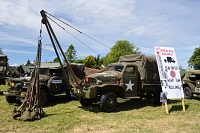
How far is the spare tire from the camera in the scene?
9070mm

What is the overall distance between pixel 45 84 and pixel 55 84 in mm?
432

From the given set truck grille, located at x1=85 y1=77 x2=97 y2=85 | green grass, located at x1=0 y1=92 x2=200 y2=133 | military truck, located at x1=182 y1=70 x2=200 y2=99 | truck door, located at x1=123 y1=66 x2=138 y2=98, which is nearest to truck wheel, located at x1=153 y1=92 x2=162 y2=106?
truck door, located at x1=123 y1=66 x2=138 y2=98

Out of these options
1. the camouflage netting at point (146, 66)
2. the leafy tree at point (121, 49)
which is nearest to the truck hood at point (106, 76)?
the camouflage netting at point (146, 66)

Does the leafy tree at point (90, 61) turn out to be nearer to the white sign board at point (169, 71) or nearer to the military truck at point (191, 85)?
the military truck at point (191, 85)

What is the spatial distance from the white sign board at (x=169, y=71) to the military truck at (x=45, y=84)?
137 inches

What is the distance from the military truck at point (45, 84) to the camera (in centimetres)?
836

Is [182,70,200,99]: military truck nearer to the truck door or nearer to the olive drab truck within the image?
the olive drab truck

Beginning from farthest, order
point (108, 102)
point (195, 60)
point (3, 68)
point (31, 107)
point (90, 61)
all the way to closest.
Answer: point (90, 61) → point (195, 60) → point (3, 68) → point (108, 102) → point (31, 107)

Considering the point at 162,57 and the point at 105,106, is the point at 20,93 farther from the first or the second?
the point at 162,57

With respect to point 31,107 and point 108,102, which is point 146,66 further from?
point 31,107

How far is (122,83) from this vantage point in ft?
26.1

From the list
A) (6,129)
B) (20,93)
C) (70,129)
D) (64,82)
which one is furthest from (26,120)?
(64,82)

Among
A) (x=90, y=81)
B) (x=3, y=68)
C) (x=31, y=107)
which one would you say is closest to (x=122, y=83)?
(x=90, y=81)

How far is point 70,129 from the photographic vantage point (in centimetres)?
529
